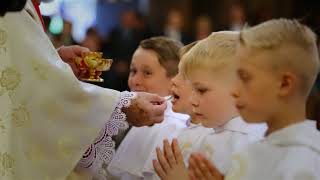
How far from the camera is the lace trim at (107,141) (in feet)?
9.49

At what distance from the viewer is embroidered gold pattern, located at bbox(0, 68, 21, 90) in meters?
2.78

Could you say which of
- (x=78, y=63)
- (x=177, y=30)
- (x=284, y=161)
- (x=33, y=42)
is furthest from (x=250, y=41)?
(x=177, y=30)

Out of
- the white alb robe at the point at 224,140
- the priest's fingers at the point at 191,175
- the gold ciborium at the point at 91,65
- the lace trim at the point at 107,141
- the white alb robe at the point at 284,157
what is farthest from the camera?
the gold ciborium at the point at 91,65

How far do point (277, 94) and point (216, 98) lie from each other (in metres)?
0.62

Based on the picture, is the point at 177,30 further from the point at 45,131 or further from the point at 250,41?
the point at 250,41

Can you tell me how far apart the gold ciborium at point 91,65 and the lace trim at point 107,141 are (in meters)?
0.24

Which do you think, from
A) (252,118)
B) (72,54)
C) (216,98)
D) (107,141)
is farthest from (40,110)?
(252,118)

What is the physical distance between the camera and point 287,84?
Result: 6.88 feet

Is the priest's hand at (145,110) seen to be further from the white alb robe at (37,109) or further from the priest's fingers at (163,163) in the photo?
the priest's fingers at (163,163)

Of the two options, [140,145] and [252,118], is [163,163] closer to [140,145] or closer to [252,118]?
[252,118]

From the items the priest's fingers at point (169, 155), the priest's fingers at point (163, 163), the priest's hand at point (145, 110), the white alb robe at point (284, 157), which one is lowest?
the priest's hand at point (145, 110)

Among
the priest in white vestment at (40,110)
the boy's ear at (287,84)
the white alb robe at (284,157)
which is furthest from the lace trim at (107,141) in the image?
the boy's ear at (287,84)

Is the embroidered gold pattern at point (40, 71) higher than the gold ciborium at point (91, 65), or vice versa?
the embroidered gold pattern at point (40, 71)

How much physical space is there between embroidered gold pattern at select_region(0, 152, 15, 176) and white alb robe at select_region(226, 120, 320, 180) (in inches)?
36.2
